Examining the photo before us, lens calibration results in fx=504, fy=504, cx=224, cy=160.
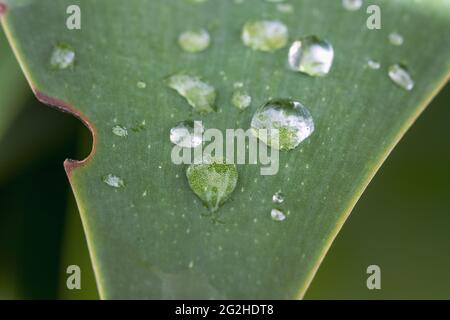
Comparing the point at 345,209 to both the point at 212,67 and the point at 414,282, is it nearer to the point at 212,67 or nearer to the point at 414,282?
the point at 212,67

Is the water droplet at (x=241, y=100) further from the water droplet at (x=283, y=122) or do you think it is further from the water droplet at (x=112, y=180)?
the water droplet at (x=112, y=180)

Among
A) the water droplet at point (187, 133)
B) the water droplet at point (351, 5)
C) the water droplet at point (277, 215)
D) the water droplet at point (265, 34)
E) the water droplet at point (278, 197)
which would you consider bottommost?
the water droplet at point (277, 215)

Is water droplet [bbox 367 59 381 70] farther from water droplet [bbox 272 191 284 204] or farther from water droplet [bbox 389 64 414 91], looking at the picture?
water droplet [bbox 272 191 284 204]

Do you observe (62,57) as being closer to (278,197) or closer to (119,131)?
(119,131)

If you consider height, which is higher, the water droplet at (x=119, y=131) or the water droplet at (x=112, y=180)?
the water droplet at (x=119, y=131)

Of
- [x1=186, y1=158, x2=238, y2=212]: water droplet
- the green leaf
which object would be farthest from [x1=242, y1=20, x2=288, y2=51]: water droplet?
[x1=186, y1=158, x2=238, y2=212]: water droplet

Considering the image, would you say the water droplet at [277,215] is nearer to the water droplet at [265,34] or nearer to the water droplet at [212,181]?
the water droplet at [212,181]

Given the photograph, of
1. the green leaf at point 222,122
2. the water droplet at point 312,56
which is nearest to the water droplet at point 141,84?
the green leaf at point 222,122

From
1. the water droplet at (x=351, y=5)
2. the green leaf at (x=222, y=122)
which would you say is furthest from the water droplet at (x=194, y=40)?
the water droplet at (x=351, y=5)
